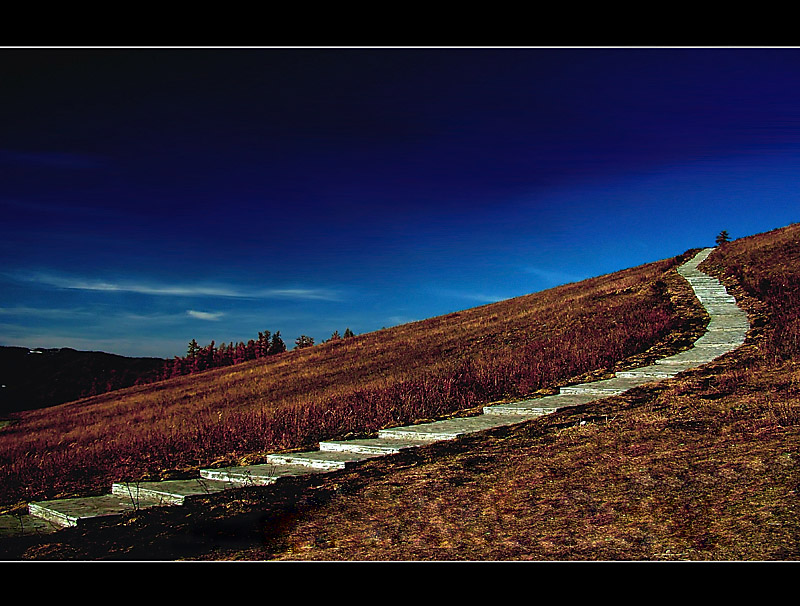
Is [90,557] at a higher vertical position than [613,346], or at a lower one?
lower

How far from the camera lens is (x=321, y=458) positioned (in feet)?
22.7

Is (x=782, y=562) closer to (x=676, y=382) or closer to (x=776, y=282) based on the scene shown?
(x=676, y=382)

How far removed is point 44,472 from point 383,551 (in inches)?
359

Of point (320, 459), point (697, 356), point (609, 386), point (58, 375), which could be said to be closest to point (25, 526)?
point (320, 459)

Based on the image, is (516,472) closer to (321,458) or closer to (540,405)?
(321,458)

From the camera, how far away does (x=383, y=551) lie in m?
4.26

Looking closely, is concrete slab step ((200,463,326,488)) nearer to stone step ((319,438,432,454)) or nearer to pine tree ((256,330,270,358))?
stone step ((319,438,432,454))

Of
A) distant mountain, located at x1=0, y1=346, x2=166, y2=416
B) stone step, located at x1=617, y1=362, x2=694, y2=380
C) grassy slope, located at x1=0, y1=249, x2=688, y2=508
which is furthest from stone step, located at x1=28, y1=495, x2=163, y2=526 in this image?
distant mountain, located at x1=0, y1=346, x2=166, y2=416

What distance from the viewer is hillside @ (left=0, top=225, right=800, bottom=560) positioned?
426cm

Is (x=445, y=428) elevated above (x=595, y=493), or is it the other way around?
(x=445, y=428)

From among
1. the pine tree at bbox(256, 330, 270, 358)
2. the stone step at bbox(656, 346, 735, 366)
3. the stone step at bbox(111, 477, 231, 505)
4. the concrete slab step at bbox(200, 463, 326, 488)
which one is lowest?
the stone step at bbox(111, 477, 231, 505)

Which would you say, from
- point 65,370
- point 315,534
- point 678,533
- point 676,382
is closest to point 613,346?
point 676,382

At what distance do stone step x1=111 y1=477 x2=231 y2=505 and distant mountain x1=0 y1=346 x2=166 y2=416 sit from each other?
33.7 m

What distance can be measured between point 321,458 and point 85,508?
266 cm
